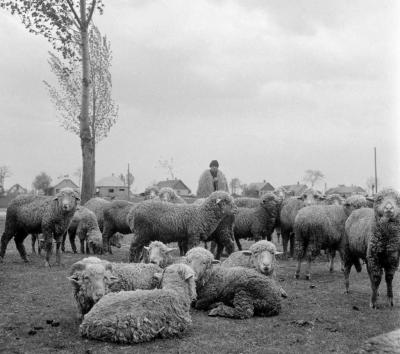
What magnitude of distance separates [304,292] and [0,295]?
5.23m

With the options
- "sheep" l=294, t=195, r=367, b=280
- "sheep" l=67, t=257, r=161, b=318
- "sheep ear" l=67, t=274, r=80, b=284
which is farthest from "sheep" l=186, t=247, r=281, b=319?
"sheep" l=294, t=195, r=367, b=280

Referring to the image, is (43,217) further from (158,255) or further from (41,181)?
(41,181)

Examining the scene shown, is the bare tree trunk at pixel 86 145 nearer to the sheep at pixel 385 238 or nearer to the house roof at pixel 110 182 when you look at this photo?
the sheep at pixel 385 238

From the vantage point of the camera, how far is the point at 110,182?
95.8 metres

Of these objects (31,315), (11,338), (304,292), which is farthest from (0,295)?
(304,292)

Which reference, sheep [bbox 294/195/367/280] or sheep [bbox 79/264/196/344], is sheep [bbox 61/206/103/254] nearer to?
sheep [bbox 294/195/367/280]

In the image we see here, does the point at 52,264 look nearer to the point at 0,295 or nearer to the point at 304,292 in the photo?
the point at 0,295

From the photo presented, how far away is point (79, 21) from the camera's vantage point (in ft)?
72.9

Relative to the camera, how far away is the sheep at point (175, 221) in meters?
11.2

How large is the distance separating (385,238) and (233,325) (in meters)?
2.76

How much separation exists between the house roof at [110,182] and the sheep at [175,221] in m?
84.4

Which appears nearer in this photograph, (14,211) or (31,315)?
(31,315)

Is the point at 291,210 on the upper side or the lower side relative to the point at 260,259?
upper

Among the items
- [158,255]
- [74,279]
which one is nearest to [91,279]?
[74,279]
